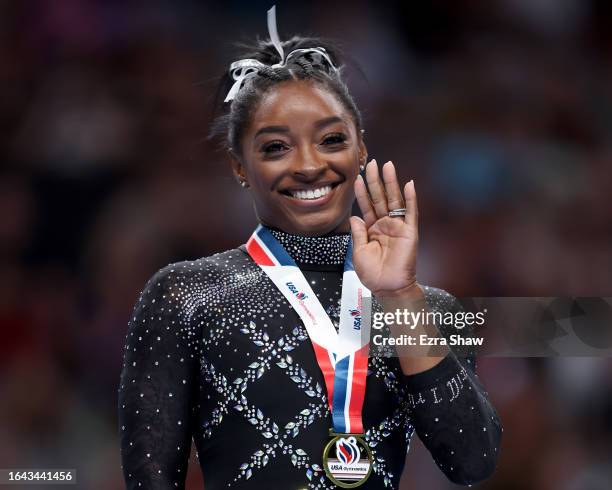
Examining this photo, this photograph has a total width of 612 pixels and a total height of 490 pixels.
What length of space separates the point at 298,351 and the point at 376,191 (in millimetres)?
328

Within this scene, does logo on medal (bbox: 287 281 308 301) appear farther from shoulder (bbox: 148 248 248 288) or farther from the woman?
shoulder (bbox: 148 248 248 288)

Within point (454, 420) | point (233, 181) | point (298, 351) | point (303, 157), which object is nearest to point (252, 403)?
point (298, 351)

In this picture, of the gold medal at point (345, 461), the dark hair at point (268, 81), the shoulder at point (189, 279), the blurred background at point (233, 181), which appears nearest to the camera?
the gold medal at point (345, 461)

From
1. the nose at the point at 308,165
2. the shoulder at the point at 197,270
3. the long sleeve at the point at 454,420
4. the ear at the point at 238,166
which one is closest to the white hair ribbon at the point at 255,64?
the ear at the point at 238,166

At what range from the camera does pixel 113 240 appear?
3.69 meters

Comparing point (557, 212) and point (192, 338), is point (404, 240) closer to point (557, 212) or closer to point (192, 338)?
point (192, 338)

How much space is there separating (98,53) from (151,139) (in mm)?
429

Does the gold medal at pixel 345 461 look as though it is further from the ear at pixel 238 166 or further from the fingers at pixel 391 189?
the ear at pixel 238 166

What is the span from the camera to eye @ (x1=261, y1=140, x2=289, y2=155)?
1.96 m

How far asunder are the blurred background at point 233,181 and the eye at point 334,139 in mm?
1553

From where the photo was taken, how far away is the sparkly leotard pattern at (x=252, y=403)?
5.93 ft

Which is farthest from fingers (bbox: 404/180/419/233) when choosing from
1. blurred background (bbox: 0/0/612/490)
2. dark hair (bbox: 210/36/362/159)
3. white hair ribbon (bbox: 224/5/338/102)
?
blurred background (bbox: 0/0/612/490)

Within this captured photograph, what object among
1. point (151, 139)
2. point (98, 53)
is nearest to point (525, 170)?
point (151, 139)

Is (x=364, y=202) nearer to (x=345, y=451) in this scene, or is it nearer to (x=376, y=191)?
(x=376, y=191)
